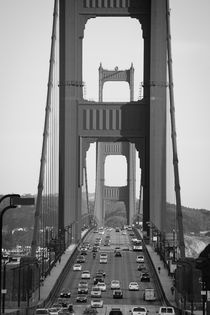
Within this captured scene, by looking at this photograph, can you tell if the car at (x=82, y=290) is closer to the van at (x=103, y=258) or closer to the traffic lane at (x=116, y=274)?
the traffic lane at (x=116, y=274)

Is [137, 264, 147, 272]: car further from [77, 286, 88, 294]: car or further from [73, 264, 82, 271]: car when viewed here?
[77, 286, 88, 294]: car

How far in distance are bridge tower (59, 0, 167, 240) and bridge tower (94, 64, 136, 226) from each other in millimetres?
45048

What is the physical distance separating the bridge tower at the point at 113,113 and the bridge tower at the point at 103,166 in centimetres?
4505

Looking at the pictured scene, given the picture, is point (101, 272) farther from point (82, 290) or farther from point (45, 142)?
point (82, 290)

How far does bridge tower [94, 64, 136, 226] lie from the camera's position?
110562 millimetres

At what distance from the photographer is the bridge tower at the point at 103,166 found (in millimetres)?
110562

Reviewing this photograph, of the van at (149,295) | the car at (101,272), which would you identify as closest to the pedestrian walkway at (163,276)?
the van at (149,295)

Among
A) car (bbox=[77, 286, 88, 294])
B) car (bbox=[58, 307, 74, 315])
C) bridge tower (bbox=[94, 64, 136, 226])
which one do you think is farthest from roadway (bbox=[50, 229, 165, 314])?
bridge tower (bbox=[94, 64, 136, 226])

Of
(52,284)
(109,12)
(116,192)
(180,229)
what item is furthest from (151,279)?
(116,192)

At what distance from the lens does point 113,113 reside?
6300 centimetres

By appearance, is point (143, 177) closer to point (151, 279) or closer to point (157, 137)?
point (157, 137)

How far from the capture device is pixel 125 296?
47.8 metres

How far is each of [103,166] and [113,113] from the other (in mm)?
62671

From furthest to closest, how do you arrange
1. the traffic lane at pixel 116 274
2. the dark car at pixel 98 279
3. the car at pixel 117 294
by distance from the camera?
the dark car at pixel 98 279 → the traffic lane at pixel 116 274 → the car at pixel 117 294
